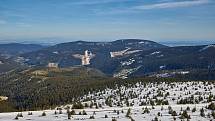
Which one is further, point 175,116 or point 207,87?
point 207,87

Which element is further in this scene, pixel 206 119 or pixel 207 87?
pixel 207 87

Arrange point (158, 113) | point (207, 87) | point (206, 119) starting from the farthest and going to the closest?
point (207, 87) < point (158, 113) < point (206, 119)

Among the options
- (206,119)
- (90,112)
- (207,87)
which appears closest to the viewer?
(206,119)

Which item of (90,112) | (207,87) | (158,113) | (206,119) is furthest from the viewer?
(207,87)

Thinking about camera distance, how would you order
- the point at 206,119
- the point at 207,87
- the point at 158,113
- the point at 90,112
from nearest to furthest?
the point at 206,119 < the point at 158,113 < the point at 90,112 < the point at 207,87

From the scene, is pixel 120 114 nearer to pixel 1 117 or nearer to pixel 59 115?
pixel 59 115

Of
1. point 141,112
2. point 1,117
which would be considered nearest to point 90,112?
point 141,112

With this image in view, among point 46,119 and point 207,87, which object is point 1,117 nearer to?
point 46,119

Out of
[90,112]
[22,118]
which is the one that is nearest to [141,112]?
[90,112]
